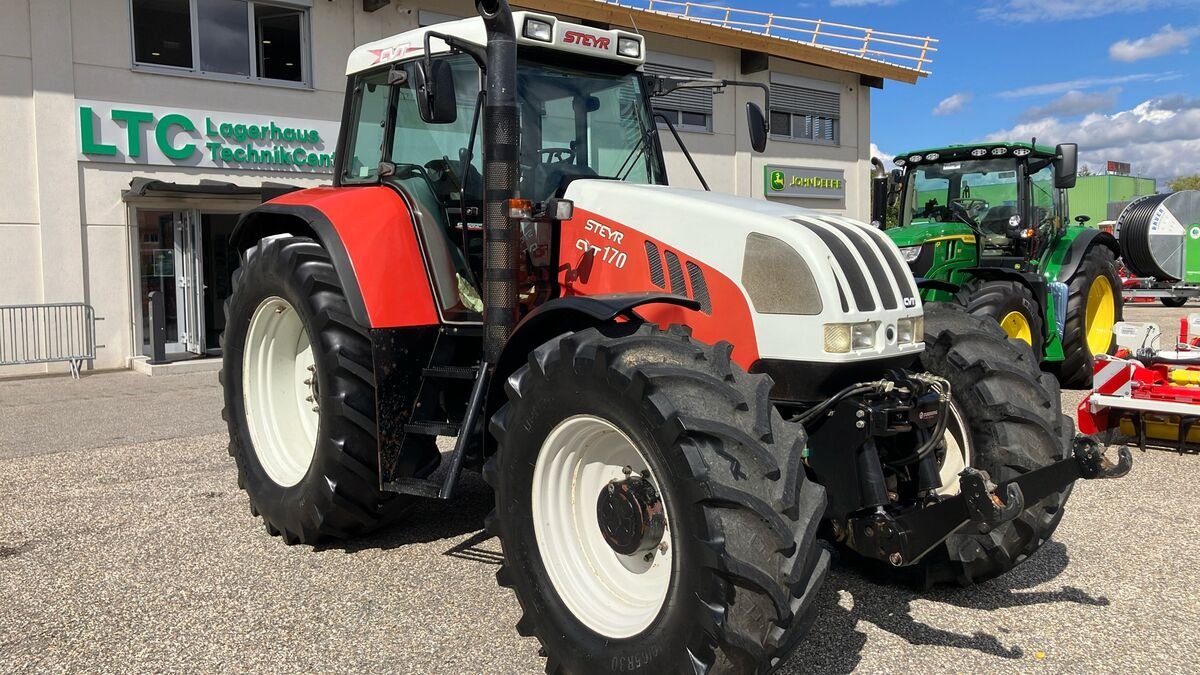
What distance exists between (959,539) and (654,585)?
1.43m

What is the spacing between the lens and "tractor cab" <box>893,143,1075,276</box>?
962cm

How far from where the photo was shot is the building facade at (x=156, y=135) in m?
11.6

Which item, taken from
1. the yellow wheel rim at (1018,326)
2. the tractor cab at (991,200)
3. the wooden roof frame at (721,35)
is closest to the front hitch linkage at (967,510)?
the yellow wheel rim at (1018,326)

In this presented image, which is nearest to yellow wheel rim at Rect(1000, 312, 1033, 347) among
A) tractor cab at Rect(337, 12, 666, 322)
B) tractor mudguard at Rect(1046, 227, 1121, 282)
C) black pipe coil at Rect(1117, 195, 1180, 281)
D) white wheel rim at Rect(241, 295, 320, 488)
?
tractor mudguard at Rect(1046, 227, 1121, 282)

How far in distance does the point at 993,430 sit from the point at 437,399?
2448mm

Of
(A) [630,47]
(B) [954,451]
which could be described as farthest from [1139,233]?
(A) [630,47]

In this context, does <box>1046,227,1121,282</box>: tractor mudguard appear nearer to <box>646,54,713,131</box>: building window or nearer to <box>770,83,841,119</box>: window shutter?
<box>646,54,713,131</box>: building window

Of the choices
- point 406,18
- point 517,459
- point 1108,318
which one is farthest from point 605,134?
point 406,18

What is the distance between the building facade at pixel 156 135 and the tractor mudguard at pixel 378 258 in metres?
8.66

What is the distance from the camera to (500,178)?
3.91 meters

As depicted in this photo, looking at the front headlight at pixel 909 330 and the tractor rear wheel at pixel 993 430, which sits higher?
the front headlight at pixel 909 330

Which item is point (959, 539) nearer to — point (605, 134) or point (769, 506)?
point (769, 506)

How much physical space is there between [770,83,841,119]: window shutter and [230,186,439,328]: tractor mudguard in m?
16.2

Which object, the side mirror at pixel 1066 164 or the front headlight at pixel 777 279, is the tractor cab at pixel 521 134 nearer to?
the front headlight at pixel 777 279
